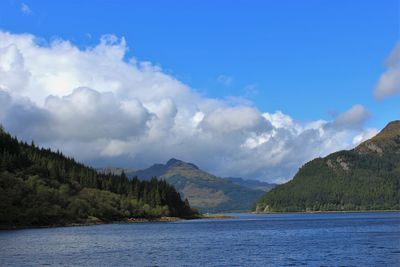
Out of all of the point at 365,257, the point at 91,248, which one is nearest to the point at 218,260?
the point at 365,257

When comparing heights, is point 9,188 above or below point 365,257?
above

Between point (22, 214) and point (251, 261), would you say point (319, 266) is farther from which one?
point (22, 214)

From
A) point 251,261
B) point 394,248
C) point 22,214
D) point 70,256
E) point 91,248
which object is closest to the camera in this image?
point 251,261

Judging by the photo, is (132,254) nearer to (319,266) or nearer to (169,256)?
(169,256)

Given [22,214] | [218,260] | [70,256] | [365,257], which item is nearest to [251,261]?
[218,260]

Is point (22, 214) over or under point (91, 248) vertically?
over

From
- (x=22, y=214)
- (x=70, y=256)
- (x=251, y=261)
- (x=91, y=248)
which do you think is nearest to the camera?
(x=251, y=261)

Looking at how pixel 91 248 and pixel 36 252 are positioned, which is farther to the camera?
pixel 91 248

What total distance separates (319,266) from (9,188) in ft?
466

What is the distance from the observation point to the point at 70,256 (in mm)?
97312

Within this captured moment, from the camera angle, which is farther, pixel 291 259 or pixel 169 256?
pixel 169 256

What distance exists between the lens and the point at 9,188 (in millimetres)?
194750

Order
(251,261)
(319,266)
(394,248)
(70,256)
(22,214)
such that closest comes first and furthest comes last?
1. (319,266)
2. (251,261)
3. (70,256)
4. (394,248)
5. (22,214)

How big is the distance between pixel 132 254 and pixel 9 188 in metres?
108
